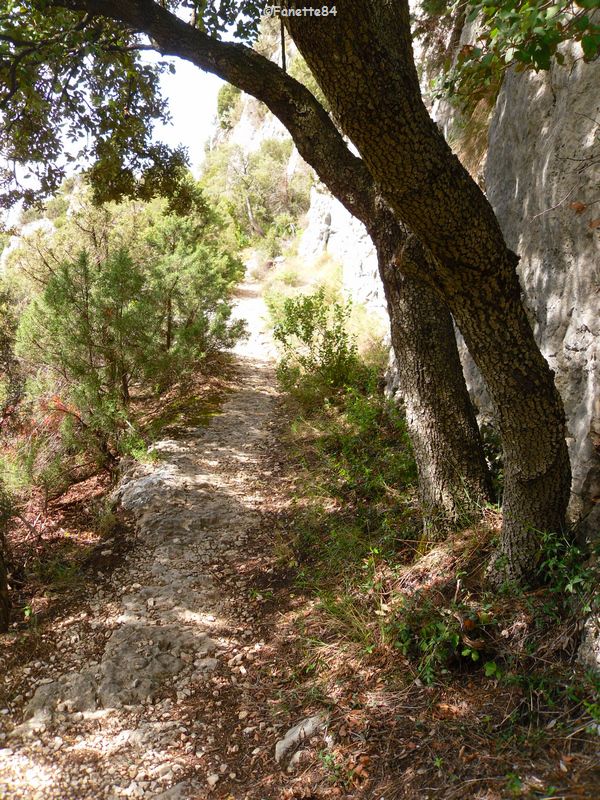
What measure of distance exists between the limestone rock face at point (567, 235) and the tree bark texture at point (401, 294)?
0.63 meters

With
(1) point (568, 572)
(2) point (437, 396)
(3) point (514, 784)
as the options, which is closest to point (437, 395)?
(2) point (437, 396)

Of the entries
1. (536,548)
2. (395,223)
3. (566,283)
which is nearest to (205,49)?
(395,223)

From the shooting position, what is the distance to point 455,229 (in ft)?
6.99

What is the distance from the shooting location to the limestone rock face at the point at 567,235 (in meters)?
2.70

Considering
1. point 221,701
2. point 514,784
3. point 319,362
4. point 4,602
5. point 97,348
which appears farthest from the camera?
point 319,362

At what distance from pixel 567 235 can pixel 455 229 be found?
1.23 meters

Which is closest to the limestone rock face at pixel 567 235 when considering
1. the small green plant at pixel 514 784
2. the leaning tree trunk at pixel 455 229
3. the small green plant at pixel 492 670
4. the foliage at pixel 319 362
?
the leaning tree trunk at pixel 455 229

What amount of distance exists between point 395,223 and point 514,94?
168cm

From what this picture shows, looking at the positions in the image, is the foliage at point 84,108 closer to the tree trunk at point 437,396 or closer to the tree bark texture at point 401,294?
the tree bark texture at point 401,294

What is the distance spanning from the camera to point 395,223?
3197 millimetres

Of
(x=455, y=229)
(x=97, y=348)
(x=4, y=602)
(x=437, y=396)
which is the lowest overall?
(x=4, y=602)

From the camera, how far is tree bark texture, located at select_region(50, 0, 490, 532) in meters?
3.30

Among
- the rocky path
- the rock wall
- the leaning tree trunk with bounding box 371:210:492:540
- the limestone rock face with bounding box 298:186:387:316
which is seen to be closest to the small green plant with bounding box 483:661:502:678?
the rock wall

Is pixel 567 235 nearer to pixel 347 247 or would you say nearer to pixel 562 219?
pixel 562 219
